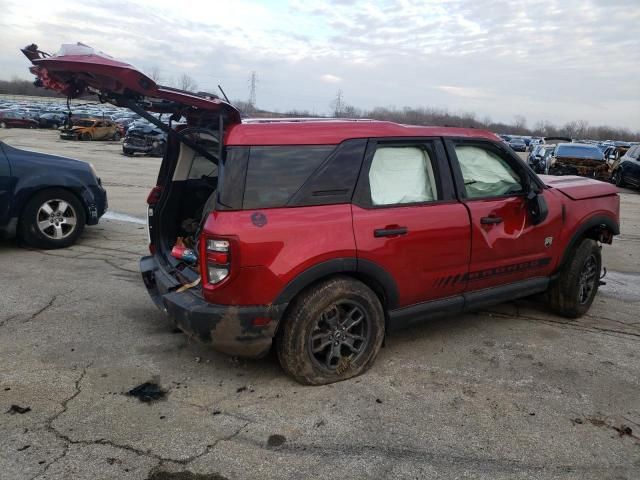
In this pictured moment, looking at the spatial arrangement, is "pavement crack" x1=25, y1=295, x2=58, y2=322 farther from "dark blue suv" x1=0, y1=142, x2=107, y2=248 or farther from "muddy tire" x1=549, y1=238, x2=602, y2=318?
"muddy tire" x1=549, y1=238, x2=602, y2=318

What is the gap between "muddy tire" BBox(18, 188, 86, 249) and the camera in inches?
269

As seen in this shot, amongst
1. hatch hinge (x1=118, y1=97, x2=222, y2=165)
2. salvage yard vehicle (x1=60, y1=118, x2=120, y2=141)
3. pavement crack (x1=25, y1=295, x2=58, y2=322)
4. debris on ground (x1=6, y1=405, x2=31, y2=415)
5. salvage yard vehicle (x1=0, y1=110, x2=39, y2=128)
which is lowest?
debris on ground (x1=6, y1=405, x2=31, y2=415)

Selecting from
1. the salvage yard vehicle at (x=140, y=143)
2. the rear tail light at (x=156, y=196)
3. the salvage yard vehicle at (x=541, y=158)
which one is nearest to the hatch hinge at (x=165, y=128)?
the rear tail light at (x=156, y=196)

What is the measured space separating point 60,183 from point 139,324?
327cm

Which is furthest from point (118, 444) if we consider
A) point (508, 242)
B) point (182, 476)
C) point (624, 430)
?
point (508, 242)

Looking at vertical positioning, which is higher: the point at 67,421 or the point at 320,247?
the point at 320,247

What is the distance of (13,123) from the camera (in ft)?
140

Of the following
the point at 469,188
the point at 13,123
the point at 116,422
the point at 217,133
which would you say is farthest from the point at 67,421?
the point at 13,123

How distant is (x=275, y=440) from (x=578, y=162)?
19493 millimetres

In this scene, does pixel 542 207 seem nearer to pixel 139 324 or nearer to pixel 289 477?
pixel 289 477

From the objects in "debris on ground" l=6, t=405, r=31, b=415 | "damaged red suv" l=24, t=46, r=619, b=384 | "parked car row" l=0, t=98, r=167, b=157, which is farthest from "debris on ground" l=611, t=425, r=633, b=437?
"parked car row" l=0, t=98, r=167, b=157

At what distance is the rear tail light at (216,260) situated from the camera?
127 inches

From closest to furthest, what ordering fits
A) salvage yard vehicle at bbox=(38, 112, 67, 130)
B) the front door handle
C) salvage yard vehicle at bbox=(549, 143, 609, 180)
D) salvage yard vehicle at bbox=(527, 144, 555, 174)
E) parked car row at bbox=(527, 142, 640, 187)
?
the front door handle, parked car row at bbox=(527, 142, 640, 187), salvage yard vehicle at bbox=(549, 143, 609, 180), salvage yard vehicle at bbox=(527, 144, 555, 174), salvage yard vehicle at bbox=(38, 112, 67, 130)

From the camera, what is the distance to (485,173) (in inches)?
174
